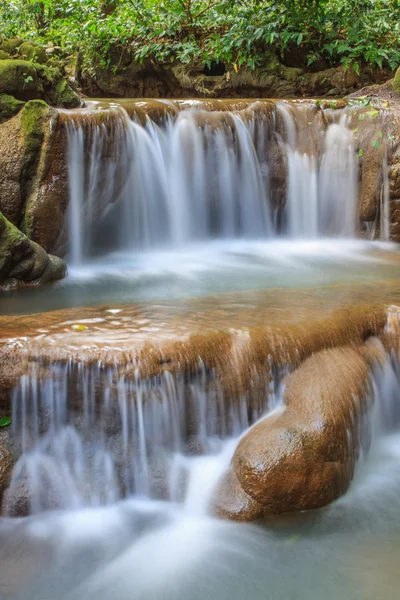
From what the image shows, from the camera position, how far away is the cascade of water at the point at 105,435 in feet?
12.7

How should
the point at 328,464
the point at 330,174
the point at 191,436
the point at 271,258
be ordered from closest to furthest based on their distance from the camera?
the point at 328,464 → the point at 191,436 → the point at 271,258 → the point at 330,174

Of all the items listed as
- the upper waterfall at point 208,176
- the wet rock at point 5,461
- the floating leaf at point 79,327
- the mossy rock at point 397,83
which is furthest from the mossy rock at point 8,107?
the mossy rock at point 397,83

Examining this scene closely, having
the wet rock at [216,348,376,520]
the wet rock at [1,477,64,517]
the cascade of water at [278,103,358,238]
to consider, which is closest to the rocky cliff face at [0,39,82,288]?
the wet rock at [1,477,64,517]

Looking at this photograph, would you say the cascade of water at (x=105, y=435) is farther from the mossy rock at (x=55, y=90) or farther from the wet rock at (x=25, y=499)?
the mossy rock at (x=55, y=90)

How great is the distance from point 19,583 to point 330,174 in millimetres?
7139

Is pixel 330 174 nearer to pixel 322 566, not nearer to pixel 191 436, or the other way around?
pixel 191 436

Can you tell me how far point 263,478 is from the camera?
12.0ft

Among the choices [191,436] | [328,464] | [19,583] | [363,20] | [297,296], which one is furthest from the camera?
[363,20]

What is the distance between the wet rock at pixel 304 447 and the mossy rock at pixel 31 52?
6.96 metres

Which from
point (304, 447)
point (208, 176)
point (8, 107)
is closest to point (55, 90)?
point (8, 107)

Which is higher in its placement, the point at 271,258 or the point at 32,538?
the point at 271,258

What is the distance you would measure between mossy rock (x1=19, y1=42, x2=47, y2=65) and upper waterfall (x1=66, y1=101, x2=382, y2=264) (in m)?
2.34

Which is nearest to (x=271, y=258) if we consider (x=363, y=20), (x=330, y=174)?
(x=330, y=174)

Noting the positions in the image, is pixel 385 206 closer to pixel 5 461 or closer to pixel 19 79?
pixel 19 79
